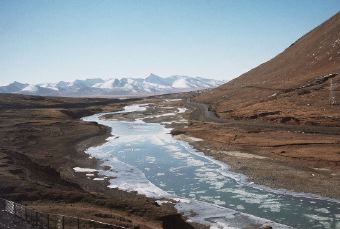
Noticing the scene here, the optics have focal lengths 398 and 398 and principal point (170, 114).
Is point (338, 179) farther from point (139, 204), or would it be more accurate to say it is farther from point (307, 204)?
point (139, 204)

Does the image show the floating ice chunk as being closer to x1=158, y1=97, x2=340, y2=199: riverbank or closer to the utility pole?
x1=158, y1=97, x2=340, y2=199: riverbank

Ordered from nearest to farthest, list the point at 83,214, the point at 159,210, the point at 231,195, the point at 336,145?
the point at 83,214 → the point at 159,210 → the point at 231,195 → the point at 336,145

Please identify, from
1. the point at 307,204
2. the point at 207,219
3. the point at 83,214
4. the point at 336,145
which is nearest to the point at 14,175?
the point at 83,214

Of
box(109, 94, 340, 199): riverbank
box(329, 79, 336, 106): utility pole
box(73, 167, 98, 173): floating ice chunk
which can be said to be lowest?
box(73, 167, 98, 173): floating ice chunk

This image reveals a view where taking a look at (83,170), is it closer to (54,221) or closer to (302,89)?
(54,221)

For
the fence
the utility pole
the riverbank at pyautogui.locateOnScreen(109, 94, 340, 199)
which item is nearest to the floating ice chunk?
the riverbank at pyautogui.locateOnScreen(109, 94, 340, 199)

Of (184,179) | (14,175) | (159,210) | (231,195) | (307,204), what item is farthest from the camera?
(184,179)

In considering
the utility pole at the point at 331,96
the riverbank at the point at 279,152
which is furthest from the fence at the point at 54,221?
the utility pole at the point at 331,96
